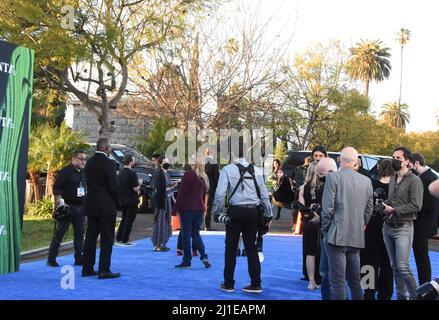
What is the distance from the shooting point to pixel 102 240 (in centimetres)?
898

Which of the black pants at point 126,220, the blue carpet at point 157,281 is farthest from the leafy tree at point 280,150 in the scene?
the blue carpet at point 157,281

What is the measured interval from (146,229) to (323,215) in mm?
10442

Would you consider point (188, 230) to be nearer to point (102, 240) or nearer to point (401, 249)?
point (102, 240)

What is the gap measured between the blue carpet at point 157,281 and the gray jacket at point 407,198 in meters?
1.54

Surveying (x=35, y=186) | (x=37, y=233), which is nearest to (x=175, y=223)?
(x=37, y=233)

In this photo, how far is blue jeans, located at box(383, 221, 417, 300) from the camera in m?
7.14

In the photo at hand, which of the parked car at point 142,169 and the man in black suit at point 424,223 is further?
the parked car at point 142,169

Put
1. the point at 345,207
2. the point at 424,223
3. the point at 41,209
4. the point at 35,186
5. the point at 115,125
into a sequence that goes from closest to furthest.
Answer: the point at 345,207 → the point at 424,223 → the point at 41,209 → the point at 35,186 → the point at 115,125

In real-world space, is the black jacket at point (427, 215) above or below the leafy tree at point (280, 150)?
below

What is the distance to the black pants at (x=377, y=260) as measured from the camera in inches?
291

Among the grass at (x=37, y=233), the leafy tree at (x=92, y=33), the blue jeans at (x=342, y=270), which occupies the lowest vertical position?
the grass at (x=37, y=233)

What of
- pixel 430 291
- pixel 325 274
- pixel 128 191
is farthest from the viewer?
pixel 128 191

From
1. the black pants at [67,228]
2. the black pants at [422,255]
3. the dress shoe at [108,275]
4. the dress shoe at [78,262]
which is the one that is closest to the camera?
the black pants at [422,255]

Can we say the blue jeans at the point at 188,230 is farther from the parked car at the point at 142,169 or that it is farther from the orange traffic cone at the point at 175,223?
the parked car at the point at 142,169
